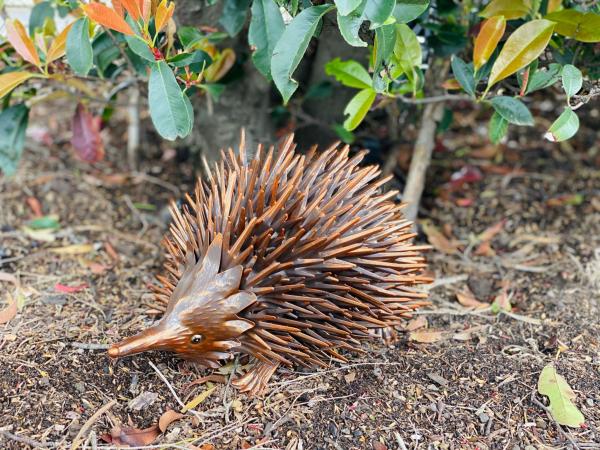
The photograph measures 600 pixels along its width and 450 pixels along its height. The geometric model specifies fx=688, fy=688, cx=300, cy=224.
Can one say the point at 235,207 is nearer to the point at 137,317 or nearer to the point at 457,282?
the point at 137,317

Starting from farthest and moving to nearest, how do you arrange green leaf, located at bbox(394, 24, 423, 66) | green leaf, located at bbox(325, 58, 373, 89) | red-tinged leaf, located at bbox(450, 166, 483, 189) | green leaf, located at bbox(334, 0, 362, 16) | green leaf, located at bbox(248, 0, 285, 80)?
red-tinged leaf, located at bbox(450, 166, 483, 189) → green leaf, located at bbox(325, 58, 373, 89) → green leaf, located at bbox(394, 24, 423, 66) → green leaf, located at bbox(248, 0, 285, 80) → green leaf, located at bbox(334, 0, 362, 16)

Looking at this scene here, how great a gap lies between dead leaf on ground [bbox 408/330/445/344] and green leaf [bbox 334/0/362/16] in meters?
1.25

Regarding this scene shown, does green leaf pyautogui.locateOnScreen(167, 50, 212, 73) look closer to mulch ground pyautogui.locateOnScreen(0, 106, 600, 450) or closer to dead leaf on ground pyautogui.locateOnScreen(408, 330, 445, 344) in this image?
mulch ground pyautogui.locateOnScreen(0, 106, 600, 450)

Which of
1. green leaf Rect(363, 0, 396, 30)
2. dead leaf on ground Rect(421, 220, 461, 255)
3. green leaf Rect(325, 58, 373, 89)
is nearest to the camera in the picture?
green leaf Rect(363, 0, 396, 30)

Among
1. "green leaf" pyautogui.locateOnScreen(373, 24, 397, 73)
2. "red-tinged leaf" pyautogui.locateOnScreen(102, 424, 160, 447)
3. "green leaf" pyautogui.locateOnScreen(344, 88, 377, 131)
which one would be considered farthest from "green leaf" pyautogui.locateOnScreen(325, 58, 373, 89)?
"red-tinged leaf" pyautogui.locateOnScreen(102, 424, 160, 447)

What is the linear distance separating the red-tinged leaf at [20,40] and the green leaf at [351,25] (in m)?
1.11

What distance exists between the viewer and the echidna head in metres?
1.96

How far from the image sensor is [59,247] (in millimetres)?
2982

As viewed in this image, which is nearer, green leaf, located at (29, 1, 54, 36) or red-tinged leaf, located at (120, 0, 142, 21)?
red-tinged leaf, located at (120, 0, 142, 21)

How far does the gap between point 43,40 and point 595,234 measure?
2496mm

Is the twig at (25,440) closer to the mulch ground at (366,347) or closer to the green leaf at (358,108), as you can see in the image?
the mulch ground at (366,347)

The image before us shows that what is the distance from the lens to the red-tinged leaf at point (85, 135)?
3.04 metres

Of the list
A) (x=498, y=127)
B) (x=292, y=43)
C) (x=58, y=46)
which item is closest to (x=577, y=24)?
(x=498, y=127)

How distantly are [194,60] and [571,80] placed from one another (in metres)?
1.26
